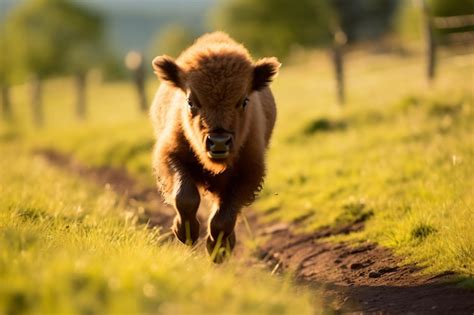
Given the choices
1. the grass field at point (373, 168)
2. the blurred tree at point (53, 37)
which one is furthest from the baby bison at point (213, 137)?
the blurred tree at point (53, 37)

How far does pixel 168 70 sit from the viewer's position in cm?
726

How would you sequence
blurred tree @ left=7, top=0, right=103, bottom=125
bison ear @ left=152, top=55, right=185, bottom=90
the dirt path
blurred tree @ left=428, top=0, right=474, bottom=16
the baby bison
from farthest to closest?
blurred tree @ left=7, top=0, right=103, bottom=125
blurred tree @ left=428, top=0, right=474, bottom=16
bison ear @ left=152, top=55, right=185, bottom=90
the baby bison
the dirt path

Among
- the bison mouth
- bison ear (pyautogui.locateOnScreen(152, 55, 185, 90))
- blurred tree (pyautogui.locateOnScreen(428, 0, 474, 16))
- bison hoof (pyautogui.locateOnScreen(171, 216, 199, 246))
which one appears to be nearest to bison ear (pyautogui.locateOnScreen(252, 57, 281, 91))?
bison ear (pyautogui.locateOnScreen(152, 55, 185, 90))

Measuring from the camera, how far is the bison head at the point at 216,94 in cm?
652

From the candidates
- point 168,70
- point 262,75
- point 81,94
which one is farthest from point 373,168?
point 81,94

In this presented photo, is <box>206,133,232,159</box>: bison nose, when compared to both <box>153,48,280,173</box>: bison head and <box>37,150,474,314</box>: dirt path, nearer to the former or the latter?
<box>153,48,280,173</box>: bison head

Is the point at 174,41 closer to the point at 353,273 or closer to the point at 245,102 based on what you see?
the point at 245,102

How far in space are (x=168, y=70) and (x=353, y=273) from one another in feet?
9.63

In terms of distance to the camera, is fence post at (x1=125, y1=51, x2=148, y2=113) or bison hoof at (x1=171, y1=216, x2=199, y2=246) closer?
bison hoof at (x1=171, y1=216, x2=199, y2=246)

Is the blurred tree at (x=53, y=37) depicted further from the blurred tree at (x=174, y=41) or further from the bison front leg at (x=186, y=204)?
the bison front leg at (x=186, y=204)

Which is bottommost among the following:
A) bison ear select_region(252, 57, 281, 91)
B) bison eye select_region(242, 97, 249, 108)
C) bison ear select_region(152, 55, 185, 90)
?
bison eye select_region(242, 97, 249, 108)

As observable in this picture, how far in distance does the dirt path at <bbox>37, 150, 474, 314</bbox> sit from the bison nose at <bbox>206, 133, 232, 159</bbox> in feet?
3.90

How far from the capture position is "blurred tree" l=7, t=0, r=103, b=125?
58.9 metres

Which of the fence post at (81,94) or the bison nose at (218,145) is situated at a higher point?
the bison nose at (218,145)
